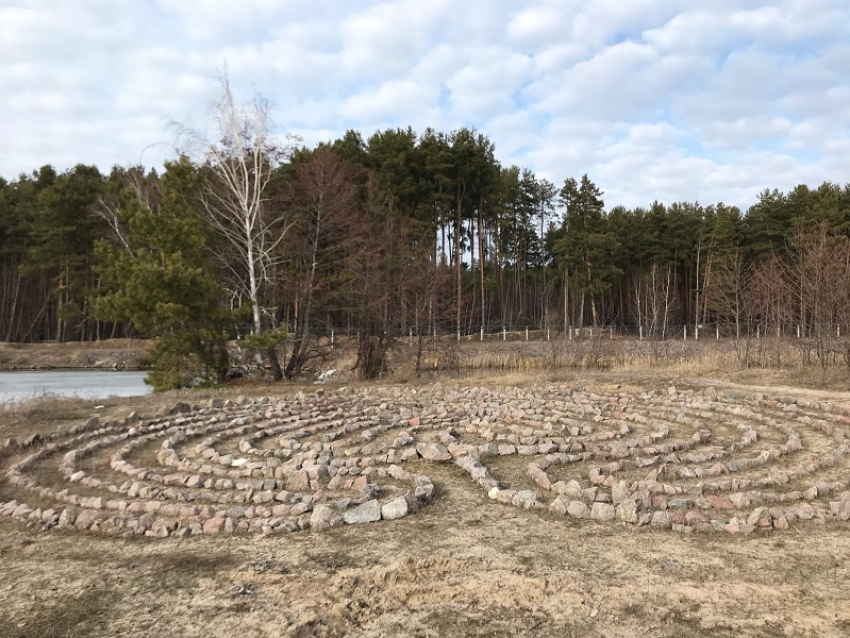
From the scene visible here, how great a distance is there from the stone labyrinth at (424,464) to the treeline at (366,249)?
6.28m

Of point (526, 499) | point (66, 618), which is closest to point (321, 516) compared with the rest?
point (526, 499)

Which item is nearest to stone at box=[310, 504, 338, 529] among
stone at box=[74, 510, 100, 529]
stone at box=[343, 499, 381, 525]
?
stone at box=[343, 499, 381, 525]

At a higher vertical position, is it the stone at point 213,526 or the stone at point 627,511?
the stone at point 627,511

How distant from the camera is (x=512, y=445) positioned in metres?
7.68

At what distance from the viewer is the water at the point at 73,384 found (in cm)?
1911

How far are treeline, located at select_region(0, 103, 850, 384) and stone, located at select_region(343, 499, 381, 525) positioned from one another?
35.6ft

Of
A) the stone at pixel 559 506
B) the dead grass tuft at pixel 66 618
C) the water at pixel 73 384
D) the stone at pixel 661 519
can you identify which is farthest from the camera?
the water at pixel 73 384

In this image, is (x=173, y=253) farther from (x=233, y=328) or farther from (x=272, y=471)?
(x=272, y=471)

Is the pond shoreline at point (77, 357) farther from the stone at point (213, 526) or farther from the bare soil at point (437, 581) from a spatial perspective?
the bare soil at point (437, 581)

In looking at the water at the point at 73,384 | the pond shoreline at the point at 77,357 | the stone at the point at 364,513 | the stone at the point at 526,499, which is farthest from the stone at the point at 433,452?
the pond shoreline at the point at 77,357

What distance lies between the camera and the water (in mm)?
19109

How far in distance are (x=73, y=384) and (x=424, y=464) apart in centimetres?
2055

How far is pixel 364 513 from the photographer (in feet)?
17.0

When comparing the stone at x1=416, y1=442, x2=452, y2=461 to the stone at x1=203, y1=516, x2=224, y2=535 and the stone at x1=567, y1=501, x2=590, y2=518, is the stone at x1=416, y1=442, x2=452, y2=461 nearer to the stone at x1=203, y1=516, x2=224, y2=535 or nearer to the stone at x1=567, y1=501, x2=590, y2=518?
the stone at x1=567, y1=501, x2=590, y2=518
